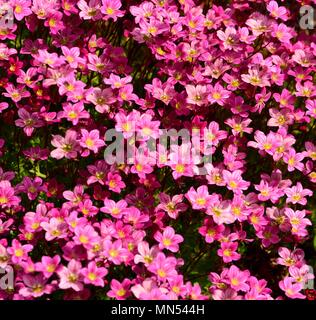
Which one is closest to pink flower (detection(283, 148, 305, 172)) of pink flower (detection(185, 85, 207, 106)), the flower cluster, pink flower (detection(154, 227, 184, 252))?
the flower cluster

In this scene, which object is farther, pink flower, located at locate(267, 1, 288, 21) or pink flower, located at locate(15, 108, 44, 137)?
pink flower, located at locate(267, 1, 288, 21)

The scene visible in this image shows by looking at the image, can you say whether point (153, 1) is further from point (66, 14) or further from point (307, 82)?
point (307, 82)

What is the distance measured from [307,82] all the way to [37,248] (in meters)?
2.87

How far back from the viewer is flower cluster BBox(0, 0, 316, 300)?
4.09 m

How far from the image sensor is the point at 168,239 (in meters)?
4.29

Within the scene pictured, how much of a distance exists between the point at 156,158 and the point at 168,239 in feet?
2.12

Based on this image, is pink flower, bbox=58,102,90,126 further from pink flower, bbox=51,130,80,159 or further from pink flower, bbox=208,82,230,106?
pink flower, bbox=208,82,230,106

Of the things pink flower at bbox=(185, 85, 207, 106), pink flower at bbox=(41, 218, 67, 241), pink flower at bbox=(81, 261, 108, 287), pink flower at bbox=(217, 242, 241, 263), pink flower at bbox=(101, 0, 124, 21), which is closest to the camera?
pink flower at bbox=(81, 261, 108, 287)

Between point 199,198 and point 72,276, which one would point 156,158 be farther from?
point 72,276

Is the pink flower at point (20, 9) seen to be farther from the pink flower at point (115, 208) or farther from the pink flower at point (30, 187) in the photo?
the pink flower at point (115, 208)

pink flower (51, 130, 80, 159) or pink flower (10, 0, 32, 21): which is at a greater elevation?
pink flower (10, 0, 32, 21)

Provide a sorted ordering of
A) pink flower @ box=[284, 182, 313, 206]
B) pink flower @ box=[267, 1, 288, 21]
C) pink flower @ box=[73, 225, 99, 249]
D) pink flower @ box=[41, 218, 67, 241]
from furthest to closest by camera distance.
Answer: pink flower @ box=[267, 1, 288, 21] → pink flower @ box=[284, 182, 313, 206] → pink flower @ box=[41, 218, 67, 241] → pink flower @ box=[73, 225, 99, 249]

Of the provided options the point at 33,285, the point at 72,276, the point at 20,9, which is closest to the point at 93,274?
the point at 72,276

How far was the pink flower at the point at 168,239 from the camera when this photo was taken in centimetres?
423
